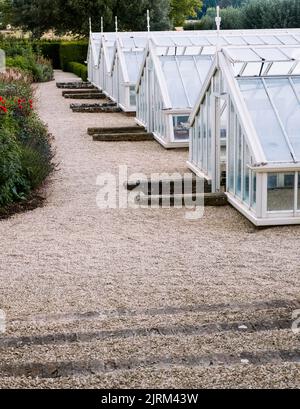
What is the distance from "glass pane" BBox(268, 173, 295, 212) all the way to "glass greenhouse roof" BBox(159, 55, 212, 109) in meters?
6.42

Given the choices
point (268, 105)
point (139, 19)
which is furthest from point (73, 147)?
point (139, 19)

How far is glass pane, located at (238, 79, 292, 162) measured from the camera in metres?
8.99

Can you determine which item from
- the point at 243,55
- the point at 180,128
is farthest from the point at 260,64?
the point at 180,128

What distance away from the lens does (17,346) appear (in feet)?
18.5

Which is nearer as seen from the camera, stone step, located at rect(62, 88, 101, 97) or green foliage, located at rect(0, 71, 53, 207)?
green foliage, located at rect(0, 71, 53, 207)

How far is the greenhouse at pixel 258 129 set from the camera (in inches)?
351

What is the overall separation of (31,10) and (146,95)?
95.7 feet

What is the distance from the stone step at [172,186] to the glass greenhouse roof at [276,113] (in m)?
1.87

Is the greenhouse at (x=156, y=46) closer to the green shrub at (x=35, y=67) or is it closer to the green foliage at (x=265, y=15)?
the green shrub at (x=35, y=67)

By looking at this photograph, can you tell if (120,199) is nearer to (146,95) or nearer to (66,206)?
(66,206)

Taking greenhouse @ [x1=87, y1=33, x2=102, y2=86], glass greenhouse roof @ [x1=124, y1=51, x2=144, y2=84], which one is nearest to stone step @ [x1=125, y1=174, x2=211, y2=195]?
glass greenhouse roof @ [x1=124, y1=51, x2=144, y2=84]

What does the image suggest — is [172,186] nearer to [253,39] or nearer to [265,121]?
[265,121]

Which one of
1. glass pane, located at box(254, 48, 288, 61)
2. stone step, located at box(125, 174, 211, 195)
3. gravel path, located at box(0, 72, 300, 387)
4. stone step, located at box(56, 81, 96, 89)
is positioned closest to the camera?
gravel path, located at box(0, 72, 300, 387)

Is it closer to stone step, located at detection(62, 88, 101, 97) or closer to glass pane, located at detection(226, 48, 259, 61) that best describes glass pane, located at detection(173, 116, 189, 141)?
glass pane, located at detection(226, 48, 259, 61)
